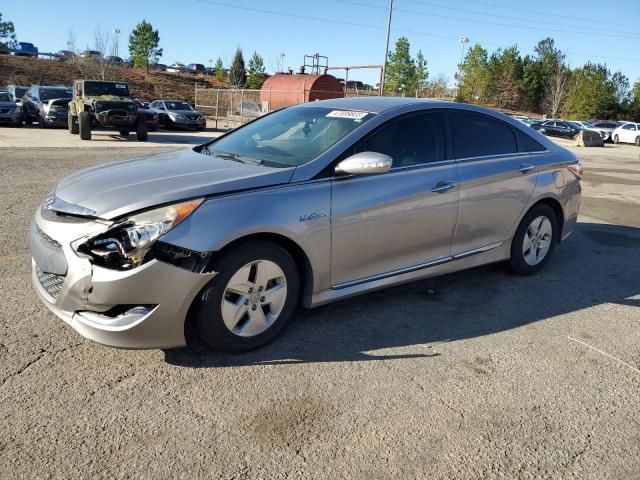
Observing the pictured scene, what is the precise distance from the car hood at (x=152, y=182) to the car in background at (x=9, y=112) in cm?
2119

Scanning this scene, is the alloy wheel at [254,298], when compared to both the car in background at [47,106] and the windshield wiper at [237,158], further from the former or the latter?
the car in background at [47,106]

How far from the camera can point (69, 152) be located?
13891 mm

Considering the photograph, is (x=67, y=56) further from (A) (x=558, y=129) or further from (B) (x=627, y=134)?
(B) (x=627, y=134)

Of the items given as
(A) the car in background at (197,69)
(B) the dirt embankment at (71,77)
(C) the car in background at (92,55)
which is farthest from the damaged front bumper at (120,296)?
(A) the car in background at (197,69)

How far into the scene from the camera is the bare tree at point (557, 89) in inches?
2795

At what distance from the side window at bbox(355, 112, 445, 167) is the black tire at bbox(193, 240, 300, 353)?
101 centimetres

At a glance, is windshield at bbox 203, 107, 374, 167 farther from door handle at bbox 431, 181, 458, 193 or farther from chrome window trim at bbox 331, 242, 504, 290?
chrome window trim at bbox 331, 242, 504, 290

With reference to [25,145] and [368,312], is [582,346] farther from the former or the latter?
[25,145]

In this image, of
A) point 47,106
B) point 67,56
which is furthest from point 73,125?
point 67,56

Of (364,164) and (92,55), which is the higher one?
(92,55)

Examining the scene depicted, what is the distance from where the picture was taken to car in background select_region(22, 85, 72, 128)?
854 inches

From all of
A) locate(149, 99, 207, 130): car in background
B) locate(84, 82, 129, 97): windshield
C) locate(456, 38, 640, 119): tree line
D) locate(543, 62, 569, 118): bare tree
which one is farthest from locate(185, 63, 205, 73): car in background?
locate(84, 82, 129, 97): windshield

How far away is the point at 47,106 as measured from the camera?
21703 mm

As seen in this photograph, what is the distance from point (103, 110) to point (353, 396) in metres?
17.6
